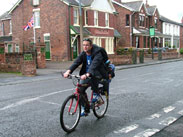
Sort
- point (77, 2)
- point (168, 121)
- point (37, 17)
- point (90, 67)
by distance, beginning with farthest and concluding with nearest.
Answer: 1. point (37, 17)
2. point (77, 2)
3. point (168, 121)
4. point (90, 67)

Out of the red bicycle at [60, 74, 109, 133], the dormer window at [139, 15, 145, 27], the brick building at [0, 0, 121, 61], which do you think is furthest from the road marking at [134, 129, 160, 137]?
the dormer window at [139, 15, 145, 27]

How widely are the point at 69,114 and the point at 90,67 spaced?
1046 millimetres

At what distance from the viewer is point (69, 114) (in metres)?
4.92

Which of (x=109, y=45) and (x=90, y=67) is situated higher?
(x=109, y=45)

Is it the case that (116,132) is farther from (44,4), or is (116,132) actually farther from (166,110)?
(44,4)

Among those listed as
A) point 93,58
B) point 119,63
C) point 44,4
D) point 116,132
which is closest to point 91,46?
point 93,58

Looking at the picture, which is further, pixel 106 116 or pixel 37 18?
pixel 37 18

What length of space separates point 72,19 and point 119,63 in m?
8.01

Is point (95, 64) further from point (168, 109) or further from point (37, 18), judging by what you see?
point (37, 18)

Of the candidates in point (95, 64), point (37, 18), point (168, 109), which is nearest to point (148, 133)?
point (95, 64)

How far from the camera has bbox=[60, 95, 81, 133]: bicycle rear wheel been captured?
470 centimetres

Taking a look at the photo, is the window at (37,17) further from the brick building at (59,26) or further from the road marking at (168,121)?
the road marking at (168,121)

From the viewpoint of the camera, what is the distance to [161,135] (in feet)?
15.1

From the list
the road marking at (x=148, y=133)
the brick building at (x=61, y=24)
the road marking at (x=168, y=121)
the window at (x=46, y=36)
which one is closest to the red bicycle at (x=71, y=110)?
the road marking at (x=148, y=133)
